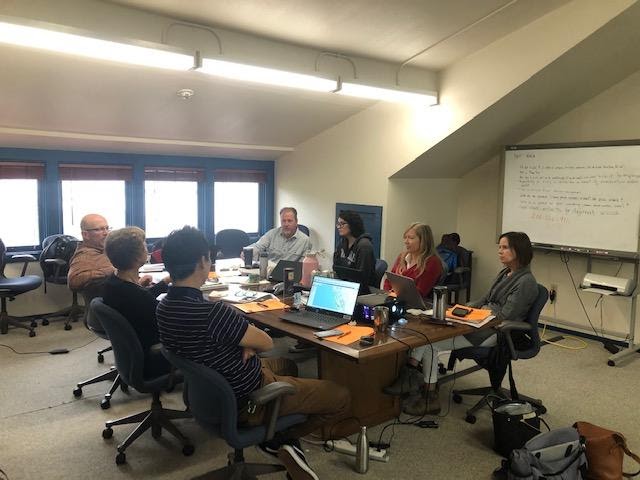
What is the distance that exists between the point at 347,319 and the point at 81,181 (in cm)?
378

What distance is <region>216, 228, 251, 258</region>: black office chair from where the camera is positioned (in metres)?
5.66

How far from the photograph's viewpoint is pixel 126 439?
281 cm

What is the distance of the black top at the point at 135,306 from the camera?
268 centimetres

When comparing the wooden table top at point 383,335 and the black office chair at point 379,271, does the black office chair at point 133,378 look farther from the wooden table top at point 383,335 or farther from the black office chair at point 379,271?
the black office chair at point 379,271

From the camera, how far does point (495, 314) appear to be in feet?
10.8

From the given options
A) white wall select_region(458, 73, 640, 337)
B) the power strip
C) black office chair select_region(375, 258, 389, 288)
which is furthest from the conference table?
white wall select_region(458, 73, 640, 337)

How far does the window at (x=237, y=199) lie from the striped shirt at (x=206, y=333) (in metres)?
4.30

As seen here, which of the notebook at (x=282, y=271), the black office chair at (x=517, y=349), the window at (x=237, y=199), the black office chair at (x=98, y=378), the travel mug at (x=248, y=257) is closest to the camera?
the black office chair at (x=517, y=349)

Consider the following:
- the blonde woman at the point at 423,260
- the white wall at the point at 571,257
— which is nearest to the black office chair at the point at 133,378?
the blonde woman at the point at 423,260

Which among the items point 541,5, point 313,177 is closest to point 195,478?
point 541,5

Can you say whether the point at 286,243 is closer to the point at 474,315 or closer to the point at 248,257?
the point at 248,257

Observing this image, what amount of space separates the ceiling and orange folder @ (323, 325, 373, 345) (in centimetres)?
193

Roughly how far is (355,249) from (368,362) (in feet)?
3.95

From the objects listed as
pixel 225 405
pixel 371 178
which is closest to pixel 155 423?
pixel 225 405
